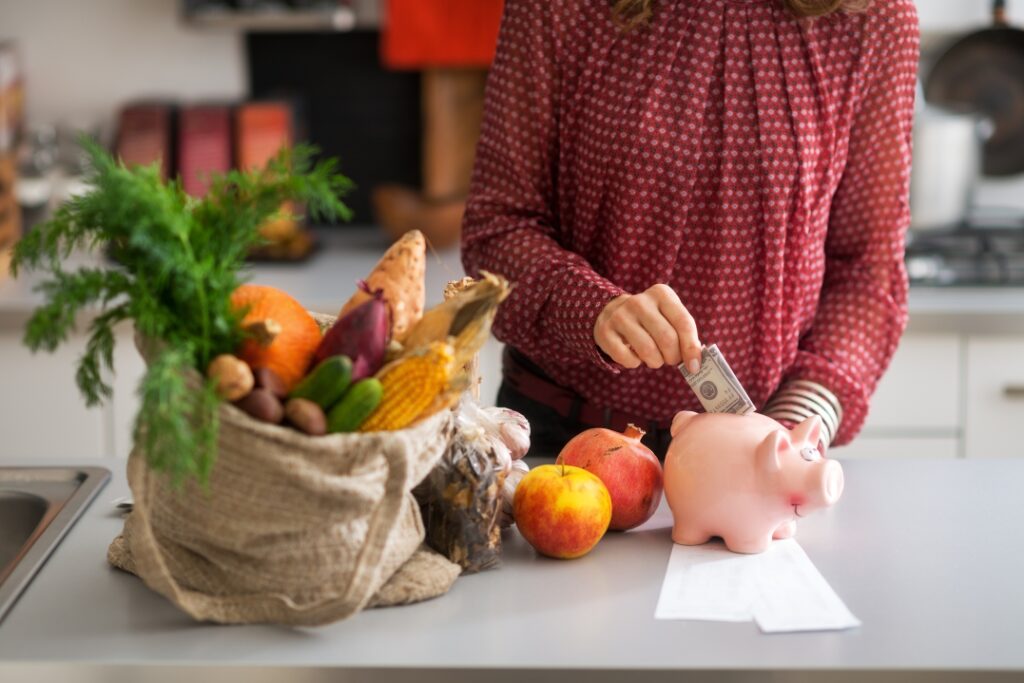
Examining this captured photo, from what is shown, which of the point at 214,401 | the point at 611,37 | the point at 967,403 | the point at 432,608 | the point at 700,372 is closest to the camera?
the point at 214,401

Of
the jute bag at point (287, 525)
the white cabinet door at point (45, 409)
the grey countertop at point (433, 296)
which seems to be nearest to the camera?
the jute bag at point (287, 525)

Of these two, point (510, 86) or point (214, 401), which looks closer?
point (214, 401)

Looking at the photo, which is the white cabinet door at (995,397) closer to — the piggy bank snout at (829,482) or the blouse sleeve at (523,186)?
the blouse sleeve at (523,186)

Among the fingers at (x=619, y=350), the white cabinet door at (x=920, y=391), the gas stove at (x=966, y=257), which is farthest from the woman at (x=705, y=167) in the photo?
the gas stove at (x=966, y=257)

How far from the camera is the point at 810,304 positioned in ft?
4.60

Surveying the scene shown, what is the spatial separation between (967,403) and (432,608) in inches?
60.7

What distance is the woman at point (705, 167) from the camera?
1312 millimetres

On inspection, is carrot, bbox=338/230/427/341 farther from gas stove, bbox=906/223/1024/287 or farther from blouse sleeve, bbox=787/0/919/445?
gas stove, bbox=906/223/1024/287

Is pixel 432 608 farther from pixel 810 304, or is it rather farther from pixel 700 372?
pixel 810 304

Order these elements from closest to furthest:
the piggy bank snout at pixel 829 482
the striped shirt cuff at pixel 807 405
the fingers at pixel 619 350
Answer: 1. the piggy bank snout at pixel 829 482
2. the fingers at pixel 619 350
3. the striped shirt cuff at pixel 807 405

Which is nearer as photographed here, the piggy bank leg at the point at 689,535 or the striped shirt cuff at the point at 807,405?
the piggy bank leg at the point at 689,535

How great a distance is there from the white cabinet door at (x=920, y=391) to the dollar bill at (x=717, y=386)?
1219mm

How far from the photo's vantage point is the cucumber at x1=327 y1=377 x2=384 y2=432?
0.86m

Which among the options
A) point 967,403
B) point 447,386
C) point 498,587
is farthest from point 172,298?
point 967,403
